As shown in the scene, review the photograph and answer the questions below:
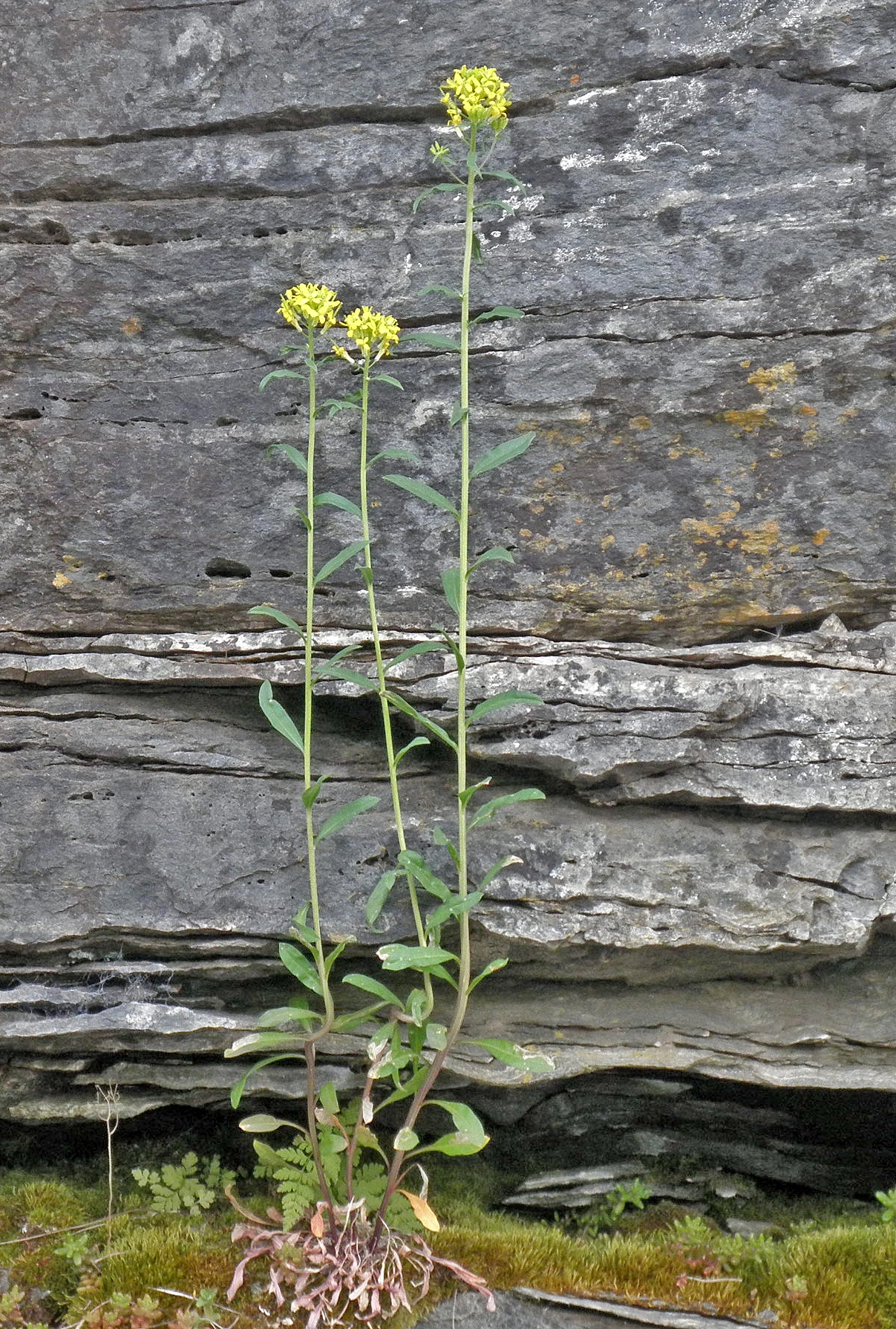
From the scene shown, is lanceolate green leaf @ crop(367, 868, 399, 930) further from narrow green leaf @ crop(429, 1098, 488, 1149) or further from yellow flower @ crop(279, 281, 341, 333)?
yellow flower @ crop(279, 281, 341, 333)

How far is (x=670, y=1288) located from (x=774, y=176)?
13.2ft

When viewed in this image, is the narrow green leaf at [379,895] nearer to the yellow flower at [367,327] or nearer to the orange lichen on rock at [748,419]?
the yellow flower at [367,327]

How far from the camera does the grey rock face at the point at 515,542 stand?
3525 mm

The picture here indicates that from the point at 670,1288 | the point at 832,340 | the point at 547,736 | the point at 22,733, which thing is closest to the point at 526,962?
the point at 547,736

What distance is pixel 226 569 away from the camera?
152 inches

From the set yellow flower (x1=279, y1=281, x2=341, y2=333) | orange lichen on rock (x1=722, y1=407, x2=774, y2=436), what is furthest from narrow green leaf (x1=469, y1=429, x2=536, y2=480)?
orange lichen on rock (x1=722, y1=407, x2=774, y2=436)

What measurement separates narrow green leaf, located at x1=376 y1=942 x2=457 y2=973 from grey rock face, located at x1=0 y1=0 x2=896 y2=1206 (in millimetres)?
640

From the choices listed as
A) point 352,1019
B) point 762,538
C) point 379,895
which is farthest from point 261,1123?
point 762,538

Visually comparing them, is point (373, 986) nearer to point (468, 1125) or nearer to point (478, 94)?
point (468, 1125)

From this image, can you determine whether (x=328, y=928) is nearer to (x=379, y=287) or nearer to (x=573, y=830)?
(x=573, y=830)

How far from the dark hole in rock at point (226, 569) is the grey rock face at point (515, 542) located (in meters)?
0.01

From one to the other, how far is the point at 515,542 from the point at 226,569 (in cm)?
119

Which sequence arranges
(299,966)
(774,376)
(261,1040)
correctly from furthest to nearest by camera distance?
(774,376)
(299,966)
(261,1040)

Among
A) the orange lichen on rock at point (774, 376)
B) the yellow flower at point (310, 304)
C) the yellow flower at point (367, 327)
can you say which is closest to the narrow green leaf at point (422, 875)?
the yellow flower at point (367, 327)
